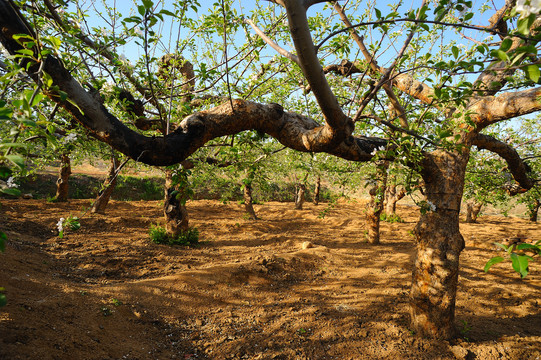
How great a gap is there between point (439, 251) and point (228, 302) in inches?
125

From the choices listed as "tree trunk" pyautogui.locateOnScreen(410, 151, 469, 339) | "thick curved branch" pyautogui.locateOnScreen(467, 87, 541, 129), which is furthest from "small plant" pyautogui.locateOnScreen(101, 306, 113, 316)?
"thick curved branch" pyautogui.locateOnScreen(467, 87, 541, 129)

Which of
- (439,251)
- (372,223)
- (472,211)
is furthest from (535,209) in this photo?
(439,251)

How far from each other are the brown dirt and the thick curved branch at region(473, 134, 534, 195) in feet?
A: 6.73

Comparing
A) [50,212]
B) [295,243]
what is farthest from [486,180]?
[50,212]

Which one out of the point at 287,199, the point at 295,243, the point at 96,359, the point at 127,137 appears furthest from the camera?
the point at 287,199

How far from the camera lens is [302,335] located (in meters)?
3.52

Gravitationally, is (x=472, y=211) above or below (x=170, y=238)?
above

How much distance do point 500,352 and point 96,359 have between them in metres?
4.43

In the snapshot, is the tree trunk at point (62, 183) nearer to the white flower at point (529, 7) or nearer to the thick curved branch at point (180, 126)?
the thick curved branch at point (180, 126)

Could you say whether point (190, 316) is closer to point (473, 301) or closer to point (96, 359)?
point (96, 359)

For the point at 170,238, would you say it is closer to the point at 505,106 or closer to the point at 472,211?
the point at 505,106

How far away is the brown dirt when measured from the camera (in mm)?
3096

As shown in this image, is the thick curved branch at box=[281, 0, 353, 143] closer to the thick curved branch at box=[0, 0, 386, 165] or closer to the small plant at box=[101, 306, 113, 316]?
the thick curved branch at box=[0, 0, 386, 165]

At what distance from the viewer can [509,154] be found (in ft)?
14.0
